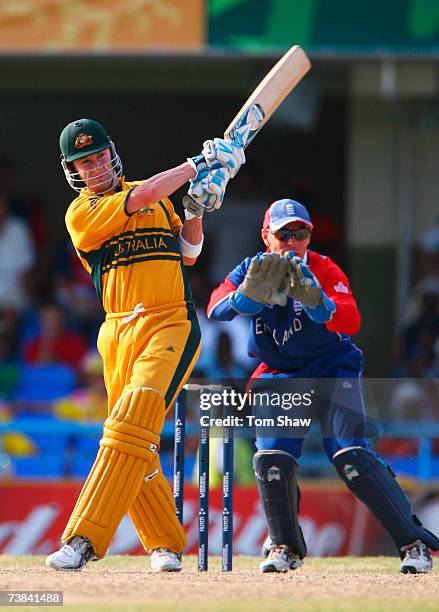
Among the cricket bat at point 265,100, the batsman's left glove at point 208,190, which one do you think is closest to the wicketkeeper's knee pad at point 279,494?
the batsman's left glove at point 208,190

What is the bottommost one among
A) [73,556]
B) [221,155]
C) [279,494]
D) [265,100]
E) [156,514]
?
[73,556]

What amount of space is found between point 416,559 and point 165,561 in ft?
3.35

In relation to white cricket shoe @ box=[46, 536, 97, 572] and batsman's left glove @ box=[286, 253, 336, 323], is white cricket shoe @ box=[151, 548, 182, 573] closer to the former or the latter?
white cricket shoe @ box=[46, 536, 97, 572]

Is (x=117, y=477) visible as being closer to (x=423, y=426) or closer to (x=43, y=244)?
(x=423, y=426)

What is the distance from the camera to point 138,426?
4.96m

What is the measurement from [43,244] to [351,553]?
480 centimetres

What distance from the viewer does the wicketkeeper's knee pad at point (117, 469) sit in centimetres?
491

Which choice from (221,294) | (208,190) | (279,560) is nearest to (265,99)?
(208,190)

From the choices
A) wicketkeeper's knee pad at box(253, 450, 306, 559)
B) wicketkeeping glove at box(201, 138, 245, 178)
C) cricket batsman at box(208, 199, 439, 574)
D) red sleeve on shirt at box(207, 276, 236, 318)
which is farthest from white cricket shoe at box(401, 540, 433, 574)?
wicketkeeping glove at box(201, 138, 245, 178)

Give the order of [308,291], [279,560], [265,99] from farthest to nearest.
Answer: [265,99] < [279,560] < [308,291]

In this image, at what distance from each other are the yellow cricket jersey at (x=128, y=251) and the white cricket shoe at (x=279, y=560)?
1088mm

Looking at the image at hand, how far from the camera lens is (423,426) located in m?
8.18

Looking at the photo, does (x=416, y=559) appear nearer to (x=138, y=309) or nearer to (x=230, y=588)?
Result: (x=230, y=588)

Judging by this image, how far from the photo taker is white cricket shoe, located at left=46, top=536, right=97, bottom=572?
489 cm
